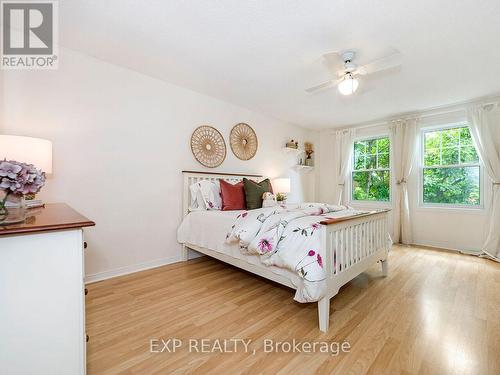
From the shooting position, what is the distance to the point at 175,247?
9.79ft

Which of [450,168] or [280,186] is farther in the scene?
[280,186]

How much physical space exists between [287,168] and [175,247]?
2.59 meters

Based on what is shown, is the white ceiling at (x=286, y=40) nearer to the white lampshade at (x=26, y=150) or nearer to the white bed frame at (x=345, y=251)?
the white lampshade at (x=26, y=150)

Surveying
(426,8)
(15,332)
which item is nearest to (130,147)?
(15,332)

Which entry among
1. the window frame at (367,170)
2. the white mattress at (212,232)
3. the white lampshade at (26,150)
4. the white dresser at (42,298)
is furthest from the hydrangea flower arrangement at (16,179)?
the window frame at (367,170)

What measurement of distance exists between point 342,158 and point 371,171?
1.95 ft

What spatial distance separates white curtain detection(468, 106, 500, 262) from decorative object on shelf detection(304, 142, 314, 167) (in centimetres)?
253

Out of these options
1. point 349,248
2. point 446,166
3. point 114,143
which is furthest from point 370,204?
point 114,143

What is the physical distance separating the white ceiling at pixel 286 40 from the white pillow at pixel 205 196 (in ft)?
4.15

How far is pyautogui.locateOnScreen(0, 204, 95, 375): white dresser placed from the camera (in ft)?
2.76

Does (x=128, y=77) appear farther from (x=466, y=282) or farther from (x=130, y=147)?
(x=466, y=282)

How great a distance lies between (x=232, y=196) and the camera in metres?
2.95

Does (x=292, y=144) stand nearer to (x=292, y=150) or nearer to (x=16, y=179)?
(x=292, y=150)

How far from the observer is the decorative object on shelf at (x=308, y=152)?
196 inches
